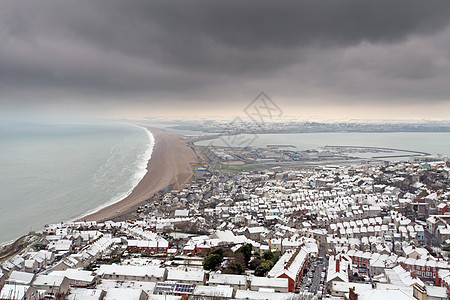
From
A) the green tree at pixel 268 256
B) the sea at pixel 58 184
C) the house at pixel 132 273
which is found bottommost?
the sea at pixel 58 184

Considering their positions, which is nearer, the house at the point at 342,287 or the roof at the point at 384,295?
the roof at the point at 384,295

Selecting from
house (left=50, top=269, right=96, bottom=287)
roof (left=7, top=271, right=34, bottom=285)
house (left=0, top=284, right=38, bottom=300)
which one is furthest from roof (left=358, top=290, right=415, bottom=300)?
roof (left=7, top=271, right=34, bottom=285)

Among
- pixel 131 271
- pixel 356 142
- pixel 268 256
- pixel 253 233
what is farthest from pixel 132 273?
pixel 356 142

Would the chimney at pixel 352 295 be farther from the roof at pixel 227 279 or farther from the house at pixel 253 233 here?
the house at pixel 253 233

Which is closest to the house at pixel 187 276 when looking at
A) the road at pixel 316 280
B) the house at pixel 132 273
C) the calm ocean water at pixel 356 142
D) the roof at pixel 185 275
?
the roof at pixel 185 275

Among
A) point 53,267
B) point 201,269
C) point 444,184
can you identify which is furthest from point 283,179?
point 53,267

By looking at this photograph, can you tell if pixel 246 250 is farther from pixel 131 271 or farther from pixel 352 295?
pixel 352 295

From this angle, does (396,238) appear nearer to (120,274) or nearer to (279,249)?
(279,249)
